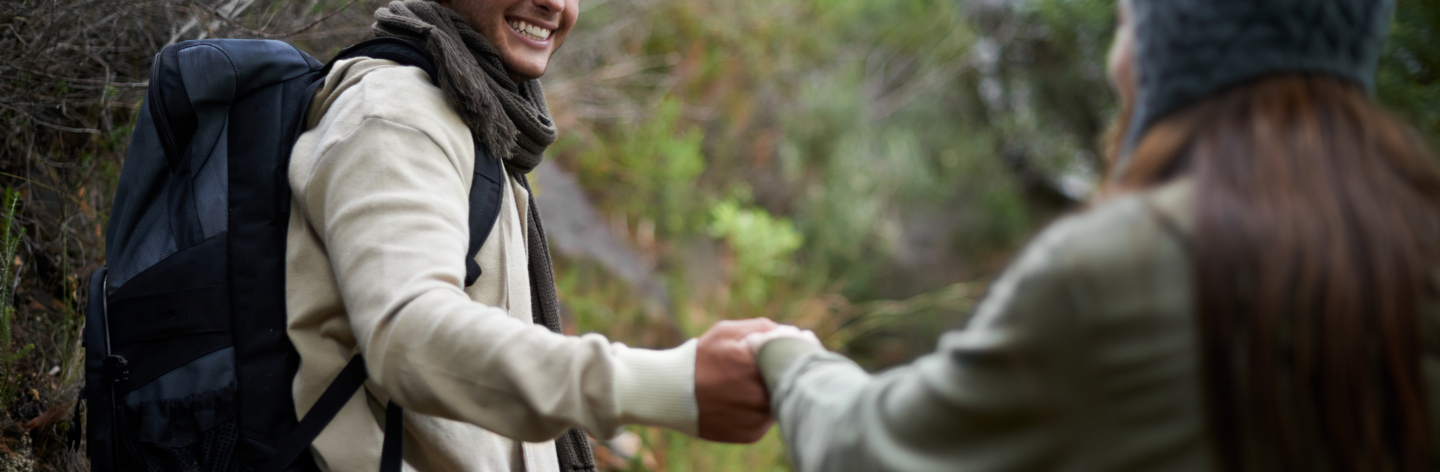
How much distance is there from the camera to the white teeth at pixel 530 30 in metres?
1.87

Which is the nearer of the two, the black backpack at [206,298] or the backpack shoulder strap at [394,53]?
the black backpack at [206,298]

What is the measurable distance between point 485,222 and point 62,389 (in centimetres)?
126

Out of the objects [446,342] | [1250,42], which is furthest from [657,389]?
[1250,42]

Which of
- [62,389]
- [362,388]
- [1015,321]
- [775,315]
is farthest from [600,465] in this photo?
[1015,321]

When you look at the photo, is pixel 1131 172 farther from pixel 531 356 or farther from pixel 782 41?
pixel 782 41

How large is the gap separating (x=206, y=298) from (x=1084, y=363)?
1240mm

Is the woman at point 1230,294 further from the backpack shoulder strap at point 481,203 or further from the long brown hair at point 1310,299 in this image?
the backpack shoulder strap at point 481,203

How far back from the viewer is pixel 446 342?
127 cm

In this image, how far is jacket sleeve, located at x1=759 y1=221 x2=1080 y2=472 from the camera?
917 millimetres

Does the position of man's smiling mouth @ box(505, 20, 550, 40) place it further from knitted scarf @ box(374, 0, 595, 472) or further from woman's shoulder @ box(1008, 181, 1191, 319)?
woman's shoulder @ box(1008, 181, 1191, 319)

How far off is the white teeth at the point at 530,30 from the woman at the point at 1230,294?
117 centimetres

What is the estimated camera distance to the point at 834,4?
823 centimetres

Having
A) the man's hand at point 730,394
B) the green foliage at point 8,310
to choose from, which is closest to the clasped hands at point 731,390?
the man's hand at point 730,394

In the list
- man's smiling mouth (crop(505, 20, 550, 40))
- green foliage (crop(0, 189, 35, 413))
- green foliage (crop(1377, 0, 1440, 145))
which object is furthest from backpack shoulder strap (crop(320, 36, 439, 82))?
green foliage (crop(1377, 0, 1440, 145))
